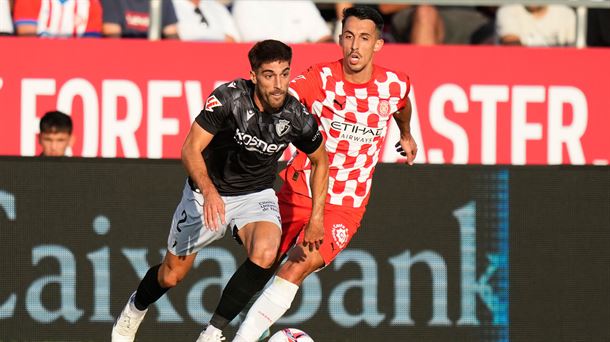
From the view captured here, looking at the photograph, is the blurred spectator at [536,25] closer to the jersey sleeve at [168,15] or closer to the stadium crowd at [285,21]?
the stadium crowd at [285,21]

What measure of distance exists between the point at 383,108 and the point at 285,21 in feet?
10.9

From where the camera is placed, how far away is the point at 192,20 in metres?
12.3

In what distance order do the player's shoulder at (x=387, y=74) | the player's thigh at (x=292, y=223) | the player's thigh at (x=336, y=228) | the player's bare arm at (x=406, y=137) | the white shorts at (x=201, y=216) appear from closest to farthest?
1. the white shorts at (x=201, y=216)
2. the player's thigh at (x=336, y=228)
3. the player's shoulder at (x=387, y=74)
4. the player's thigh at (x=292, y=223)
5. the player's bare arm at (x=406, y=137)

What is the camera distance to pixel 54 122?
37.4 feet

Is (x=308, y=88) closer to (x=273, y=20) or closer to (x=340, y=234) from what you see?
(x=340, y=234)

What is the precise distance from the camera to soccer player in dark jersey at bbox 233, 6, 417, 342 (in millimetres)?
8844

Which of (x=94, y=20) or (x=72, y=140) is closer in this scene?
(x=72, y=140)

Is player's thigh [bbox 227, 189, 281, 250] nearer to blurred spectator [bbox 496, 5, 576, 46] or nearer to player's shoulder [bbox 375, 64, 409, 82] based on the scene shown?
player's shoulder [bbox 375, 64, 409, 82]

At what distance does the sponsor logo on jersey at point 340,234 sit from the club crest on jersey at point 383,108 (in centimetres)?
74

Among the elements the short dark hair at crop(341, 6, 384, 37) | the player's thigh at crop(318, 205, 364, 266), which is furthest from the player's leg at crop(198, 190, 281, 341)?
the short dark hair at crop(341, 6, 384, 37)

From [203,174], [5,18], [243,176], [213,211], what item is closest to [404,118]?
[243,176]

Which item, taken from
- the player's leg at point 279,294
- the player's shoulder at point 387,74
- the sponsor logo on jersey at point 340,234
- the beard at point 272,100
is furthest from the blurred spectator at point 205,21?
the beard at point 272,100

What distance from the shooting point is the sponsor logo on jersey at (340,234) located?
9.00 meters

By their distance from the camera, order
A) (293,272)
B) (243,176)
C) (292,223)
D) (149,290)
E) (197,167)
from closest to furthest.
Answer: (197,167) < (293,272) < (243,176) < (149,290) < (292,223)
